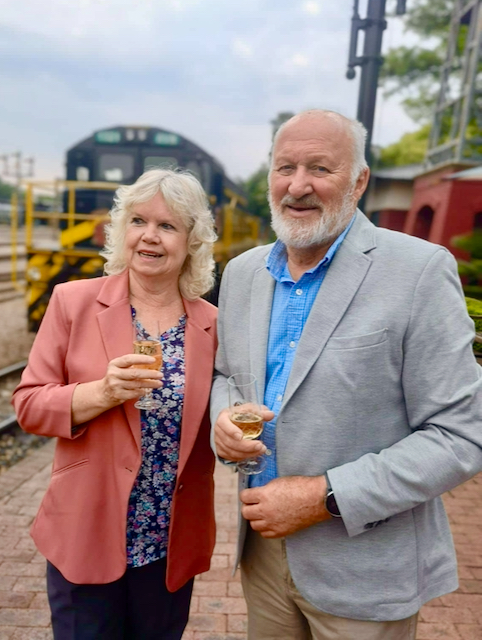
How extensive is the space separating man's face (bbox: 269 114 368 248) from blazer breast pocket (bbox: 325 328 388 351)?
366 millimetres

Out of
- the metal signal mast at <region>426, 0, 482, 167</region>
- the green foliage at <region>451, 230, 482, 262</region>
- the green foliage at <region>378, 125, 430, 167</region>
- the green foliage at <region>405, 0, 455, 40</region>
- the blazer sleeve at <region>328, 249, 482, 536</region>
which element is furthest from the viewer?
the green foliage at <region>378, 125, 430, 167</region>

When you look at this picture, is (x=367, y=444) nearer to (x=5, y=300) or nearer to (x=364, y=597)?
(x=364, y=597)

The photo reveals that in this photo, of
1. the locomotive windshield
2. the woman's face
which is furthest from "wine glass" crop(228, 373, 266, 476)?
the locomotive windshield

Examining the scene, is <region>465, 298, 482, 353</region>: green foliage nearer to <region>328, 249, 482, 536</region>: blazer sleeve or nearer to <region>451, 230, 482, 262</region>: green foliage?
<region>328, 249, 482, 536</region>: blazer sleeve

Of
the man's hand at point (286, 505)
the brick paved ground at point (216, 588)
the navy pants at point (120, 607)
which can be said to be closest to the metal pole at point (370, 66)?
the brick paved ground at point (216, 588)

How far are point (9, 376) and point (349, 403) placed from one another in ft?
23.3

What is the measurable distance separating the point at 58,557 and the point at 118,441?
508 millimetres

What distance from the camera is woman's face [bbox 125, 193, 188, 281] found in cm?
211

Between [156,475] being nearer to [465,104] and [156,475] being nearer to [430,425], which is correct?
[430,425]

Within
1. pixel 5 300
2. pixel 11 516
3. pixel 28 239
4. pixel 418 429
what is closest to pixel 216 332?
pixel 418 429

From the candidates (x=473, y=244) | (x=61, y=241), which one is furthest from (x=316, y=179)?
(x=61, y=241)

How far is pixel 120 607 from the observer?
209 cm

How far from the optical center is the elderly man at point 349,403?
1.52 meters

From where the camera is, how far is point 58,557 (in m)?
2.00
